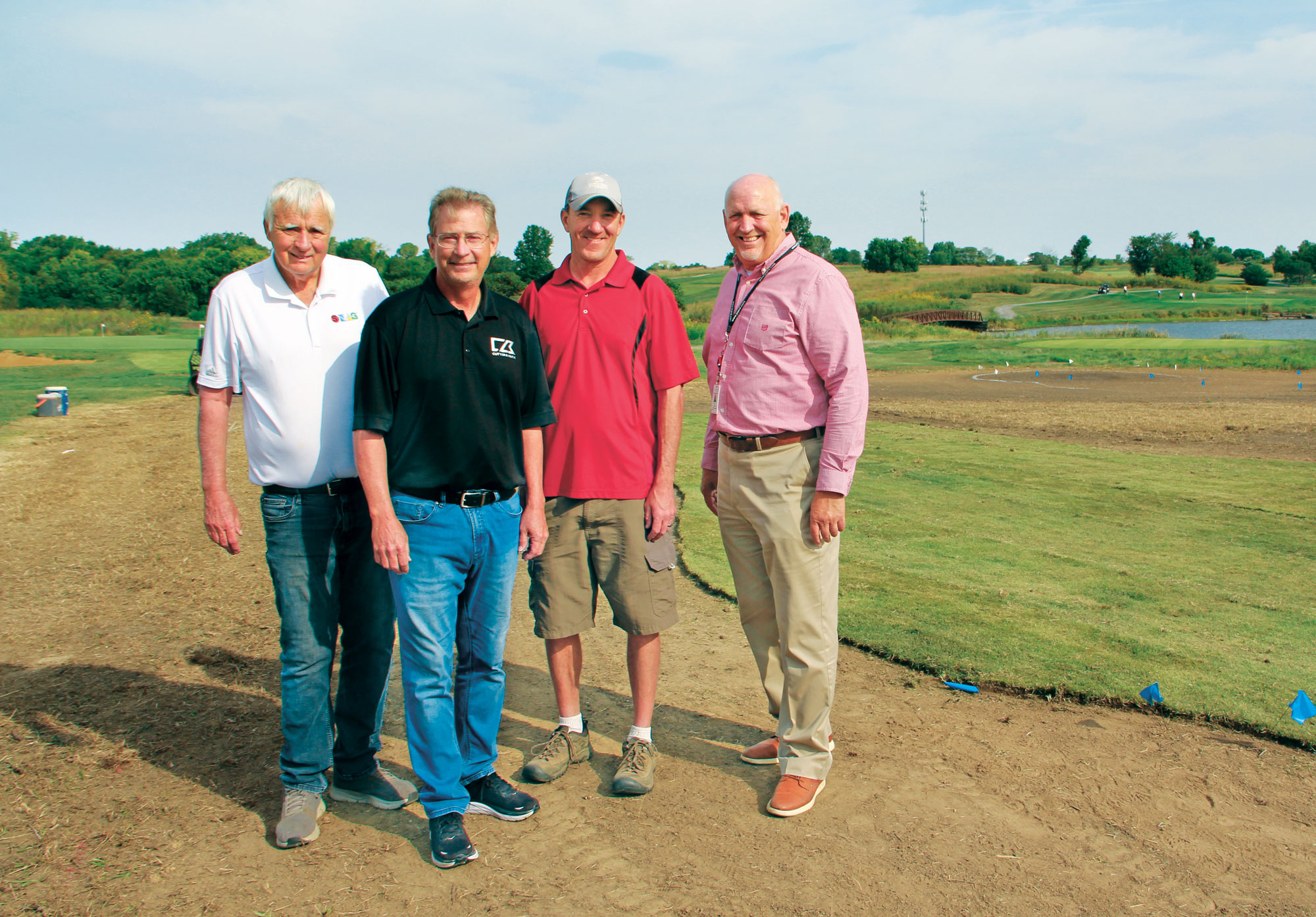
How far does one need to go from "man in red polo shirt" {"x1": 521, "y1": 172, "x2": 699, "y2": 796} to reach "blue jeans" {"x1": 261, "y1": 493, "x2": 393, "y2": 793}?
0.66 meters

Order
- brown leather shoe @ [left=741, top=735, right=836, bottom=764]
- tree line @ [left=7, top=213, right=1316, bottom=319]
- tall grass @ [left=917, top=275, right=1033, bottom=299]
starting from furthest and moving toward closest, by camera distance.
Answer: tall grass @ [left=917, top=275, right=1033, bottom=299] → tree line @ [left=7, top=213, right=1316, bottom=319] → brown leather shoe @ [left=741, top=735, right=836, bottom=764]

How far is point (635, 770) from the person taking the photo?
367 centimetres

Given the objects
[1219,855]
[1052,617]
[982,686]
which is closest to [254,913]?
[1219,855]

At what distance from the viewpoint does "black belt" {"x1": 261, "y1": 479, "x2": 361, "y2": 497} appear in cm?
328

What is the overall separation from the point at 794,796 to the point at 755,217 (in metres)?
2.25

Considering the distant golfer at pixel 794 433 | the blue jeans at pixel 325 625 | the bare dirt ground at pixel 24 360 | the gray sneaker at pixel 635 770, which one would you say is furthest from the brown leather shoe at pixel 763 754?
the bare dirt ground at pixel 24 360

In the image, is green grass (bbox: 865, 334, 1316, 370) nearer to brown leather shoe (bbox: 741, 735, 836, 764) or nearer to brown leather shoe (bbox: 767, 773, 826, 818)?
brown leather shoe (bbox: 741, 735, 836, 764)

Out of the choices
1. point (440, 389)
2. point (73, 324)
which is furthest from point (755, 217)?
point (73, 324)

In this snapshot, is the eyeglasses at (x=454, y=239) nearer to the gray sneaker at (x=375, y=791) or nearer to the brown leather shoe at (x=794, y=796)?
the gray sneaker at (x=375, y=791)

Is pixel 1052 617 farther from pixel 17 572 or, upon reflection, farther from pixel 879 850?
pixel 17 572

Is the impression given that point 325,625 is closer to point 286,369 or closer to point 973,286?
point 286,369

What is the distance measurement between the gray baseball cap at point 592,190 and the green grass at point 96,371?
A: 1643cm

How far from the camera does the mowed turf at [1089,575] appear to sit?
4840mm

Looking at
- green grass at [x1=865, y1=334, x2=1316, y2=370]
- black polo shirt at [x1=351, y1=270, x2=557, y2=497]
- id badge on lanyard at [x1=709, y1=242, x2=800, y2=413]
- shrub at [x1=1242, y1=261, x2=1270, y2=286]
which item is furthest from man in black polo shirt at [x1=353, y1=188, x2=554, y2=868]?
shrub at [x1=1242, y1=261, x2=1270, y2=286]
